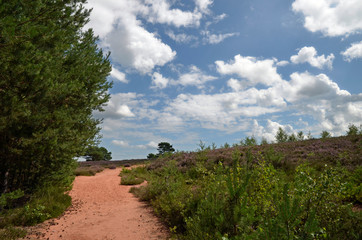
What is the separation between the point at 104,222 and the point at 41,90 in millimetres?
4622

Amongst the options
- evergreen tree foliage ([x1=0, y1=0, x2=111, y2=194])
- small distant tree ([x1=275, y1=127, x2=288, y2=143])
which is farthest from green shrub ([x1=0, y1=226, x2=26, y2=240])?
small distant tree ([x1=275, y1=127, x2=288, y2=143])

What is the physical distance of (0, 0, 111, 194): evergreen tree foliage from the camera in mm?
4887

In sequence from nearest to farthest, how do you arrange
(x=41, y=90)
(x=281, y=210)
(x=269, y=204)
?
(x=281, y=210), (x=269, y=204), (x=41, y=90)

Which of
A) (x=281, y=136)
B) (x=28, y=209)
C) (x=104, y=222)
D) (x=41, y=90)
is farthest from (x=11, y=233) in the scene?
(x=281, y=136)

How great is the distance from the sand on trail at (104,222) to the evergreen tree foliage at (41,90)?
1733 mm

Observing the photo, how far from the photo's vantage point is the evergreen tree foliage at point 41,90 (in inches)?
192

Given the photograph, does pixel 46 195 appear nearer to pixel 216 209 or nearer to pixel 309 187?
pixel 216 209

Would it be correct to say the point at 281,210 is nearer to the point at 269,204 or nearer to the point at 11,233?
the point at 269,204

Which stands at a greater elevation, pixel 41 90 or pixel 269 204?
pixel 41 90

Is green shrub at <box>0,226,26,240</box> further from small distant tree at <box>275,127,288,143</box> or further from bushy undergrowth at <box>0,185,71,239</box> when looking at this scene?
small distant tree at <box>275,127,288,143</box>

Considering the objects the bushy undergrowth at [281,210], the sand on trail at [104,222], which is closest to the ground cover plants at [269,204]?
the bushy undergrowth at [281,210]

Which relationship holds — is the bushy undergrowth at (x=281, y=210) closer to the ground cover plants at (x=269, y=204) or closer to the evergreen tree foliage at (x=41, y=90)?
the ground cover plants at (x=269, y=204)

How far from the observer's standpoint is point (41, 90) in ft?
18.1

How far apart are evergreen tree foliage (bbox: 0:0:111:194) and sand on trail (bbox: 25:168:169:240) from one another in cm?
173
